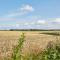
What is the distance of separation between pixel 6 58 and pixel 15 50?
1.84m

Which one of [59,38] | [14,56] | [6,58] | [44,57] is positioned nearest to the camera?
[14,56]

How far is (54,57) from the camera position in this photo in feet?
24.8

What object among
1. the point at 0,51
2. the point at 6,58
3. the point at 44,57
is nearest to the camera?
the point at 6,58

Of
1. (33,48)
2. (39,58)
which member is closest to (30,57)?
(39,58)

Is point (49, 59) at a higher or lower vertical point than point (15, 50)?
lower

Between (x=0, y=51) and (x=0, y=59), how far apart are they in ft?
2.04

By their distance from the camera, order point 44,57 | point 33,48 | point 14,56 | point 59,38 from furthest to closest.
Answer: point 59,38
point 33,48
point 44,57
point 14,56

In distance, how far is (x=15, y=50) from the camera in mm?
5191

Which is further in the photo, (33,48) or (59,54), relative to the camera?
(33,48)

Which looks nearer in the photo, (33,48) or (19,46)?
(19,46)

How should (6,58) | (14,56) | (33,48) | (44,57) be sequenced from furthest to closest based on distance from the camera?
(33,48) < (44,57) < (6,58) < (14,56)

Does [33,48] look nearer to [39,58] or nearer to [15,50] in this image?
[39,58]

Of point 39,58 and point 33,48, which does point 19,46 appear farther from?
point 33,48

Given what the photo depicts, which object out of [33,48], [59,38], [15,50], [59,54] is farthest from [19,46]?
[59,38]
